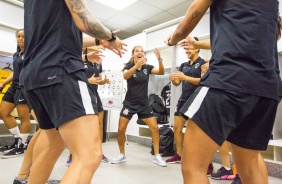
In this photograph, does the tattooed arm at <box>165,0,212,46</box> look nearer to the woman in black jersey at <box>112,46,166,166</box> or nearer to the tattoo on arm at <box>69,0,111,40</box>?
the tattoo on arm at <box>69,0,111,40</box>

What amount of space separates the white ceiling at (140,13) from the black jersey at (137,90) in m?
Result: 2.36

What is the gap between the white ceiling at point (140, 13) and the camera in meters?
5.03

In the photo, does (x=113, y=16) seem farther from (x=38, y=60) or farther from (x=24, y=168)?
(x=38, y=60)

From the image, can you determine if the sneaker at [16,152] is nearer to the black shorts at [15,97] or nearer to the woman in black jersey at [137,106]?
the black shorts at [15,97]

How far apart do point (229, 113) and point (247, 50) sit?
0.27m

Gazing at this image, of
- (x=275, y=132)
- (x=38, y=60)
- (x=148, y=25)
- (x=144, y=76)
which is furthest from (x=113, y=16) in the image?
(x=38, y=60)

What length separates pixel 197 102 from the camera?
0.95 meters

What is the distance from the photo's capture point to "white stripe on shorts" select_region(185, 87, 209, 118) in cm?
94

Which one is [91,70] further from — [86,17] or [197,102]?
[197,102]

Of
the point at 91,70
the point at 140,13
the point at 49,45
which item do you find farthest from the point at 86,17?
the point at 140,13

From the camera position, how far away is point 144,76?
3.37 metres

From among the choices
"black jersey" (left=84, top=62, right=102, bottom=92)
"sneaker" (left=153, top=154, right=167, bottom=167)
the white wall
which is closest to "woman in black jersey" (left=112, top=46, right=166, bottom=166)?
"sneaker" (left=153, top=154, right=167, bottom=167)

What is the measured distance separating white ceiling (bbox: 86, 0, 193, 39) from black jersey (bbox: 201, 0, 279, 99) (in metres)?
4.27

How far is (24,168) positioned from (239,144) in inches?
65.9
